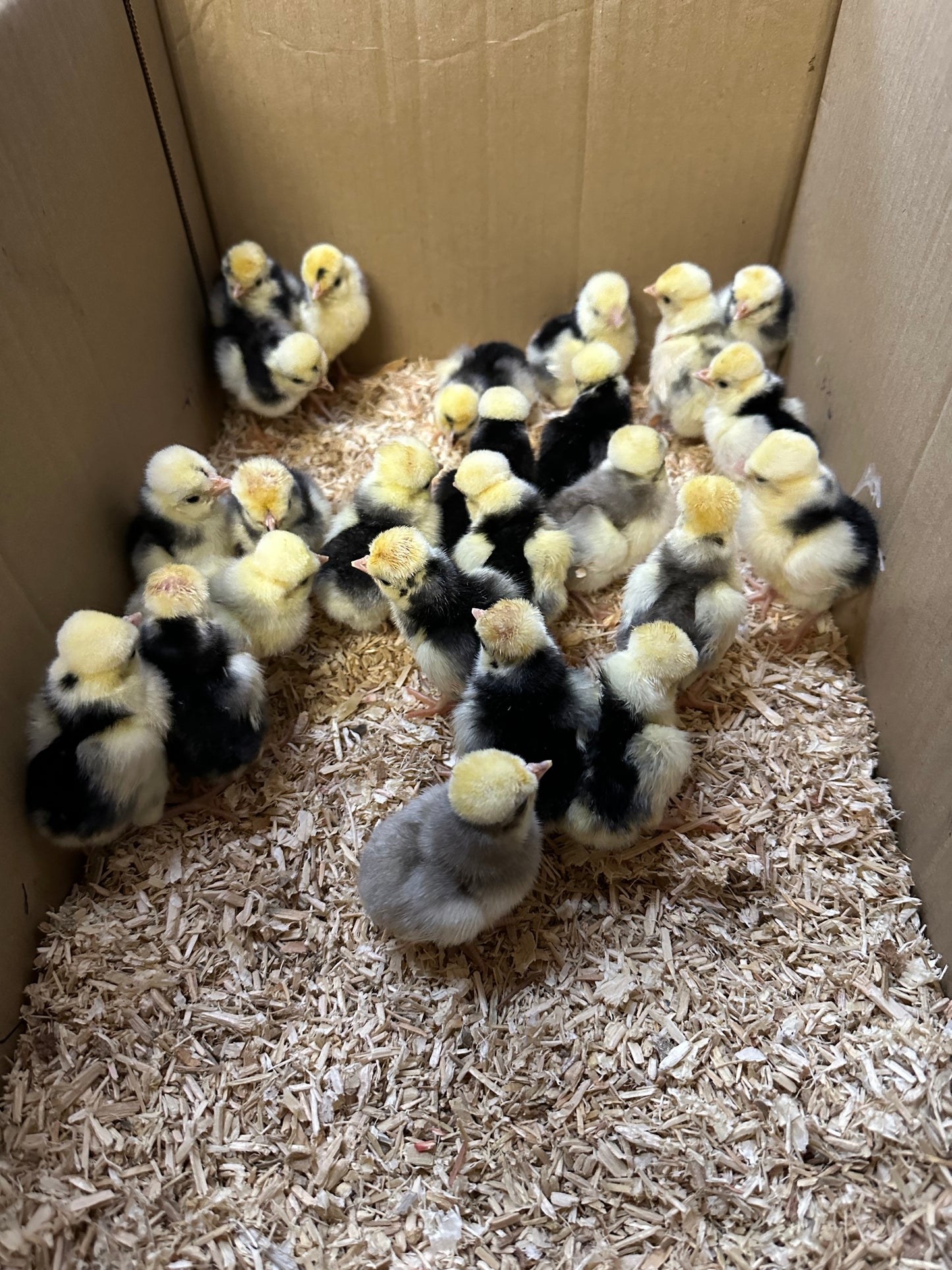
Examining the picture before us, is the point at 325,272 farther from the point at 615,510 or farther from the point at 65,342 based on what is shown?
the point at 615,510

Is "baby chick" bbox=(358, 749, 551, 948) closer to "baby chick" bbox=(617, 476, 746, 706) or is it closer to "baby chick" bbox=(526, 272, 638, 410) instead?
"baby chick" bbox=(617, 476, 746, 706)

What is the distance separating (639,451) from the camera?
81.4 inches

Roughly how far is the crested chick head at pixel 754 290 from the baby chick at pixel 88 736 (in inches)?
70.0

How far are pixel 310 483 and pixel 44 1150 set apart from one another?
149 centimetres

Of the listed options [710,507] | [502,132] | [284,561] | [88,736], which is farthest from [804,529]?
A: [88,736]

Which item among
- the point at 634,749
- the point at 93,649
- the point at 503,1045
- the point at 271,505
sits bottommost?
the point at 503,1045

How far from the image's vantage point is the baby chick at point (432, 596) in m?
1.83

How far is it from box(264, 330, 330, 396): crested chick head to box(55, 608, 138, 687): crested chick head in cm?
106

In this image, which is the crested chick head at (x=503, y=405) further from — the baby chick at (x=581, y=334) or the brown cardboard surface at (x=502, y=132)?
the brown cardboard surface at (x=502, y=132)

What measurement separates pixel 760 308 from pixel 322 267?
121 centimetres

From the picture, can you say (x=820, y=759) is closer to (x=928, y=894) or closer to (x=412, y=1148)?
(x=928, y=894)

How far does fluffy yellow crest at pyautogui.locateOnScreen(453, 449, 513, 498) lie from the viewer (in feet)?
6.70

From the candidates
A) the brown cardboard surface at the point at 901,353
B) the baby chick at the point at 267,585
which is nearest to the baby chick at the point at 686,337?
the brown cardboard surface at the point at 901,353

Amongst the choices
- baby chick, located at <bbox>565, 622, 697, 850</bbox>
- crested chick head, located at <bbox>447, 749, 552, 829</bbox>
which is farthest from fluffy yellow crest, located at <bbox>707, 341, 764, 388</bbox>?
crested chick head, located at <bbox>447, 749, 552, 829</bbox>
